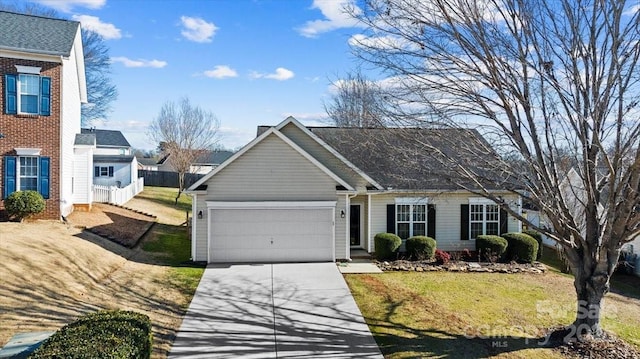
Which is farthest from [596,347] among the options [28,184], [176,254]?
[28,184]

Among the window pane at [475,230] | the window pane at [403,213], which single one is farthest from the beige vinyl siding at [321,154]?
the window pane at [475,230]

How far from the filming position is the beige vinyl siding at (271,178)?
48.3 feet

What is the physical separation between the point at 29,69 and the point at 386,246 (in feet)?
51.0

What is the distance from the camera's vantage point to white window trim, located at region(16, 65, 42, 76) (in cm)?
1580

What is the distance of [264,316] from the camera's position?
9570 millimetres

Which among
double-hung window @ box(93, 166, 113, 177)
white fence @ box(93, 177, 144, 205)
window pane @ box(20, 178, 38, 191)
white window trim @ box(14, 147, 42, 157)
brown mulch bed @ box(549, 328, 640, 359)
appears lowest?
brown mulch bed @ box(549, 328, 640, 359)

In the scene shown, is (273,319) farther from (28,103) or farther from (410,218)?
(28,103)

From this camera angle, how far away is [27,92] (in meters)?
16.0

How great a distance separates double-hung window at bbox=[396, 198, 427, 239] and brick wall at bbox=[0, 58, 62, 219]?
1400cm

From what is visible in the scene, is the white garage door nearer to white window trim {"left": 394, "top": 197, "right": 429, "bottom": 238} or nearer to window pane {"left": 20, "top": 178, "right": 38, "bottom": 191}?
white window trim {"left": 394, "top": 197, "right": 429, "bottom": 238}

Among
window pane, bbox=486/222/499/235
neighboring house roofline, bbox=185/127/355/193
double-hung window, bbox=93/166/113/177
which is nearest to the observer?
neighboring house roofline, bbox=185/127/355/193

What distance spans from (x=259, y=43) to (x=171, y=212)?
13970 millimetres

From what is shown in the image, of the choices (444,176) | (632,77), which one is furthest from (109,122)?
(632,77)

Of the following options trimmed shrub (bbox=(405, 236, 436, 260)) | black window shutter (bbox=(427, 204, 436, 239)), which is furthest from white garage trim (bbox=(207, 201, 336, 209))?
black window shutter (bbox=(427, 204, 436, 239))
